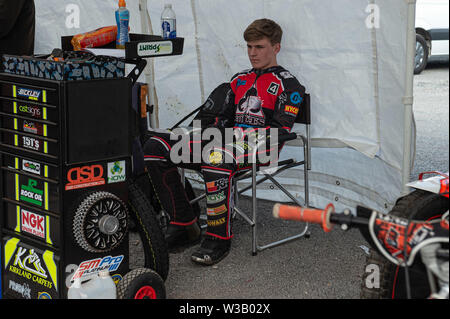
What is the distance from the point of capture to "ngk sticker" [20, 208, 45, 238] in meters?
2.86

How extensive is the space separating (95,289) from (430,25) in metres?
7.03

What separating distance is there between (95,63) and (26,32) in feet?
5.34

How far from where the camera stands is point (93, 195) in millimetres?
2783

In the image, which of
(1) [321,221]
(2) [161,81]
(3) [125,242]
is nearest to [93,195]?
(3) [125,242]

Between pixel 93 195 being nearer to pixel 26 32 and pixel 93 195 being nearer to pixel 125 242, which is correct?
pixel 125 242

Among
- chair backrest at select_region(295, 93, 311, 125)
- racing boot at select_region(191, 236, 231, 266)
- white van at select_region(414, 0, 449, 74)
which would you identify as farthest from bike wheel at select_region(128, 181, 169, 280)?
white van at select_region(414, 0, 449, 74)

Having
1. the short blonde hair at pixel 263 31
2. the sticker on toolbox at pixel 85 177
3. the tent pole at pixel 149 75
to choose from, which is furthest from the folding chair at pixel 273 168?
the sticker on toolbox at pixel 85 177

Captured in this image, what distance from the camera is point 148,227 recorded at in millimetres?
2973

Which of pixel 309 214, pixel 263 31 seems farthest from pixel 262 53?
pixel 309 214

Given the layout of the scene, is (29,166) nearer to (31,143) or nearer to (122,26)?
(31,143)

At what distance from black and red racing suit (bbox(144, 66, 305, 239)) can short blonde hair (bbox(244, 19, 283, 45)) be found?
0.63 feet

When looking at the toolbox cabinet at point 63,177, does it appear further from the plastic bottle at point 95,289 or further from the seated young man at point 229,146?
the seated young man at point 229,146

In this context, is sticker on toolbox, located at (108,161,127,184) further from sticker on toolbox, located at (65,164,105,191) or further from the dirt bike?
the dirt bike
